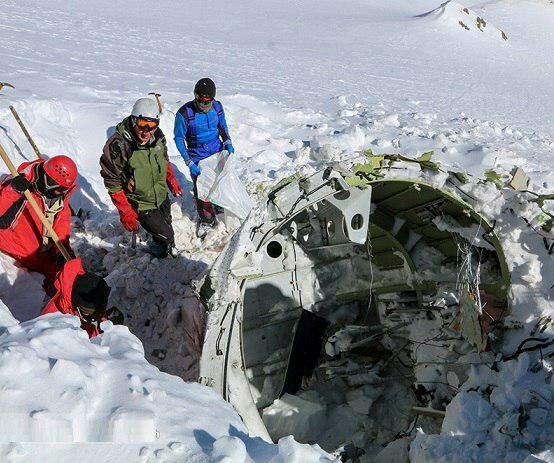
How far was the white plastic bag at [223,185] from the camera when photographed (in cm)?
647

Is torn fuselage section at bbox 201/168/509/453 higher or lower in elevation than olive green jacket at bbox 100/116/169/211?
lower

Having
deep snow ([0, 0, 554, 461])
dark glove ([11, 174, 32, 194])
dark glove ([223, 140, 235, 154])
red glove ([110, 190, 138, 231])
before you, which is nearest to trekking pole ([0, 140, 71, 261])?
dark glove ([11, 174, 32, 194])

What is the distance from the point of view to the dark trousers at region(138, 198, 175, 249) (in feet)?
21.0

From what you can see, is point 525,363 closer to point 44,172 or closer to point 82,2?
point 44,172

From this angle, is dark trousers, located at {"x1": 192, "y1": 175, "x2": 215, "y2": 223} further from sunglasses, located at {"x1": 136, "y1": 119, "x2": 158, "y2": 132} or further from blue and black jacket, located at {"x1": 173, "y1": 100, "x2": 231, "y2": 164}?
sunglasses, located at {"x1": 136, "y1": 119, "x2": 158, "y2": 132}

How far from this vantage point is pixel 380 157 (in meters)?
4.50

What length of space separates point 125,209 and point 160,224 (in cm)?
45

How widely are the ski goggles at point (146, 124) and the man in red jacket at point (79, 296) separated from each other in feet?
6.11

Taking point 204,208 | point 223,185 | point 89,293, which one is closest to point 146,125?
point 223,185

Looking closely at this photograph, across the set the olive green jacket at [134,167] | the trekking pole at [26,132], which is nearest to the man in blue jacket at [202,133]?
the olive green jacket at [134,167]

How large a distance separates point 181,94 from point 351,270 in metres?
6.59

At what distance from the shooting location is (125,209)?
6133 mm

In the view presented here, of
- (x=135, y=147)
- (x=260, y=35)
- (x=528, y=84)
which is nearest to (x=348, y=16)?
(x=260, y=35)

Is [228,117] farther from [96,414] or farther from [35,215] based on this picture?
[96,414]
